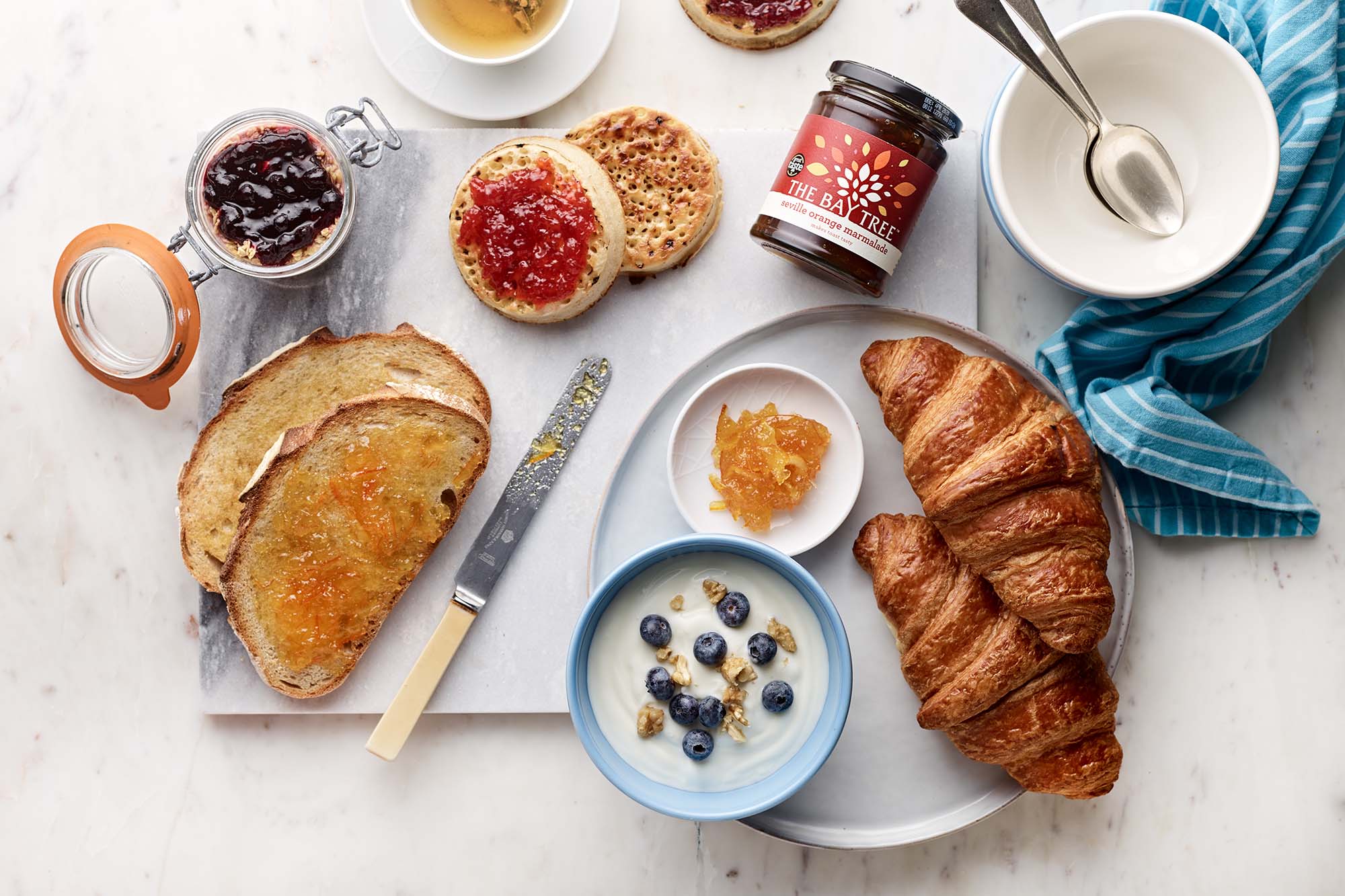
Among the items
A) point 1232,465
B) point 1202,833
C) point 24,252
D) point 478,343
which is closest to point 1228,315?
point 1232,465

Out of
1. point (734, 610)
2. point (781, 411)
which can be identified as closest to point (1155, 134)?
point (781, 411)

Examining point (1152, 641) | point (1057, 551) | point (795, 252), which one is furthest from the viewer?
point (1152, 641)

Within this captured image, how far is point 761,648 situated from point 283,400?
153cm

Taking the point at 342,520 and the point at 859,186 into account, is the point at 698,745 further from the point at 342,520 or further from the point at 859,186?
the point at 859,186

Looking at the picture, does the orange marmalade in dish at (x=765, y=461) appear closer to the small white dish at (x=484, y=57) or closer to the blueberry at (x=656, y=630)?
the blueberry at (x=656, y=630)

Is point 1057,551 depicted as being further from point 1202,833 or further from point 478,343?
point 478,343

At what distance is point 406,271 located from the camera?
269cm

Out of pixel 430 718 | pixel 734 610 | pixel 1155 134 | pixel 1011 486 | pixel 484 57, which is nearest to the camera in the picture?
pixel 1011 486

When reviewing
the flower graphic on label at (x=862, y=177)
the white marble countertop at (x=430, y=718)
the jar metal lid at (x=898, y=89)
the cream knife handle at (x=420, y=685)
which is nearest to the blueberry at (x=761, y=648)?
the white marble countertop at (x=430, y=718)

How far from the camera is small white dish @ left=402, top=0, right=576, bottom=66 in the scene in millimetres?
2523

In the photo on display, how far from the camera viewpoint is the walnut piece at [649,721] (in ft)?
7.42

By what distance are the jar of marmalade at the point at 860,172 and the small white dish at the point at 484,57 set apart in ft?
2.52

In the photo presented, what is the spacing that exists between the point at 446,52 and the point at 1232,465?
8.08 ft

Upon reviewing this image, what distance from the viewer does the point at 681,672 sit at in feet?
7.43
